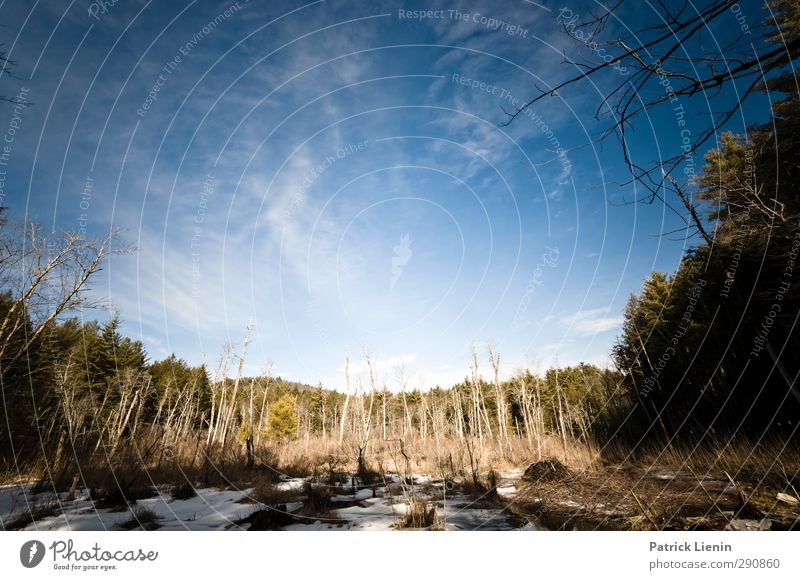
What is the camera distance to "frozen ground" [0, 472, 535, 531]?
3732 millimetres

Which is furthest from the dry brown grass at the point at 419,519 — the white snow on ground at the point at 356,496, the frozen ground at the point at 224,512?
the white snow on ground at the point at 356,496

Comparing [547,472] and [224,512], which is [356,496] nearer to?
[224,512]

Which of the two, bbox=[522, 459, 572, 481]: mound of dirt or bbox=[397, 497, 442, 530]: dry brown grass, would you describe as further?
bbox=[522, 459, 572, 481]: mound of dirt

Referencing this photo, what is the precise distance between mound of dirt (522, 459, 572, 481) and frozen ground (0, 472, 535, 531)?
9.49 ft

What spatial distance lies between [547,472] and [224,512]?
8045 millimetres

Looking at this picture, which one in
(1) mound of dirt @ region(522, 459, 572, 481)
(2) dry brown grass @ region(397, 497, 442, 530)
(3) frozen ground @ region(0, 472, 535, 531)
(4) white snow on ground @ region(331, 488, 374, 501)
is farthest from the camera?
(1) mound of dirt @ region(522, 459, 572, 481)

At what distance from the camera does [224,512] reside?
14.7 feet

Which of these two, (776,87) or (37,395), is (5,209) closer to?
(37,395)

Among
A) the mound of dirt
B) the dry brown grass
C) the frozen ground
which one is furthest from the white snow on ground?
the mound of dirt

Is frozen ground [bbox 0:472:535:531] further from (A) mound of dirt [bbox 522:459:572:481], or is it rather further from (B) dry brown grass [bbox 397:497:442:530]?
(A) mound of dirt [bbox 522:459:572:481]

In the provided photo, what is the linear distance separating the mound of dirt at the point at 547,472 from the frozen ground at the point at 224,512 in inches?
114

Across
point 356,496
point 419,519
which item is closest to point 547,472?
point 356,496

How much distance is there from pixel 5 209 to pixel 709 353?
21650mm
